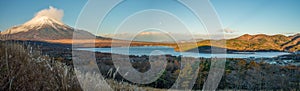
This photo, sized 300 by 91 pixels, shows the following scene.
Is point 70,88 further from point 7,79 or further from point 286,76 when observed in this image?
point 286,76

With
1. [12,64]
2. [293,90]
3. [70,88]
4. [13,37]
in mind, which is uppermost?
[13,37]

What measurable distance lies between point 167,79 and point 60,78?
688cm

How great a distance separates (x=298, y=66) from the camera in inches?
672

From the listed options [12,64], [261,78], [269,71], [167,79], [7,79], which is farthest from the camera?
[269,71]

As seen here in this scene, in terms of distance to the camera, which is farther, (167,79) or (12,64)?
(167,79)

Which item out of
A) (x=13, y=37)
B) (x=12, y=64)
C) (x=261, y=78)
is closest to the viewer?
(x=12, y=64)

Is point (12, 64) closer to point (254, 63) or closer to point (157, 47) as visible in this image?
point (157, 47)

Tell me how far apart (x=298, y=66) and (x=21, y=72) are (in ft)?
52.3

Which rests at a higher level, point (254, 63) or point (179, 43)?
point (179, 43)

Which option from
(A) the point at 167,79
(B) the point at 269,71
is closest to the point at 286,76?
(B) the point at 269,71

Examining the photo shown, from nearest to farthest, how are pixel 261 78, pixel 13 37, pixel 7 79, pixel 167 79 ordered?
pixel 7 79 → pixel 13 37 → pixel 167 79 → pixel 261 78

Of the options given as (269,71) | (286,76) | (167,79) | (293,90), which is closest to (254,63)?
(269,71)

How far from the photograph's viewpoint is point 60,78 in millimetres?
4895

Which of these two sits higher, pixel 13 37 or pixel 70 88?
pixel 13 37
